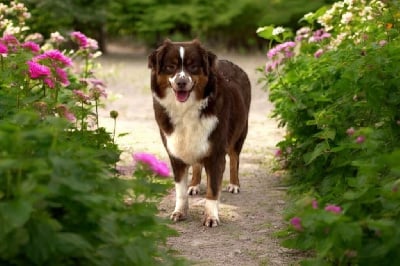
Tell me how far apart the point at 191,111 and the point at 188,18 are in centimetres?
1393

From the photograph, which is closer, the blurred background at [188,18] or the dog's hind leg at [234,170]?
the dog's hind leg at [234,170]

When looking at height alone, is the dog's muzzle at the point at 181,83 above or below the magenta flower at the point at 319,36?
below

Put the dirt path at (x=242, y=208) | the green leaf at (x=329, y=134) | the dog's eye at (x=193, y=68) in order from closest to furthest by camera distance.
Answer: the dirt path at (x=242, y=208) < the green leaf at (x=329, y=134) < the dog's eye at (x=193, y=68)

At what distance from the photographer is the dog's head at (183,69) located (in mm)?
5074

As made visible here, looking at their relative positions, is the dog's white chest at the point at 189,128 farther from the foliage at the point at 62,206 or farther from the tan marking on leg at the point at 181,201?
the foliage at the point at 62,206

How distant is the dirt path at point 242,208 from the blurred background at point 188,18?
7.70 meters

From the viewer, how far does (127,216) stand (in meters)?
2.90

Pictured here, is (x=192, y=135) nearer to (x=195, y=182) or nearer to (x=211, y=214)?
(x=211, y=214)

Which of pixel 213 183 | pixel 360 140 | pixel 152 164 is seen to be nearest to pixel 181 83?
pixel 213 183

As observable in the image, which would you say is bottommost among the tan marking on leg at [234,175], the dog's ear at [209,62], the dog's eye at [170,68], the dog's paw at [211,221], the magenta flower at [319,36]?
the dog's paw at [211,221]

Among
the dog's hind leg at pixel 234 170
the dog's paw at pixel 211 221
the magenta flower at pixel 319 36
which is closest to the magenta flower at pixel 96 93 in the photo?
the dog's paw at pixel 211 221

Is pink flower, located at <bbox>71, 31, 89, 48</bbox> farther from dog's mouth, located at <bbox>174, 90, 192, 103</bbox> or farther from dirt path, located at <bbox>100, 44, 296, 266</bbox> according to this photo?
dirt path, located at <bbox>100, 44, 296, 266</bbox>

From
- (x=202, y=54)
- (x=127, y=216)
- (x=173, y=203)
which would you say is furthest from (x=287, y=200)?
(x=127, y=216)

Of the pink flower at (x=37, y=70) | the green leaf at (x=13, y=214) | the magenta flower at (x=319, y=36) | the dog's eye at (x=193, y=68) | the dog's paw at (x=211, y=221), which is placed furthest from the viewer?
the magenta flower at (x=319, y=36)
